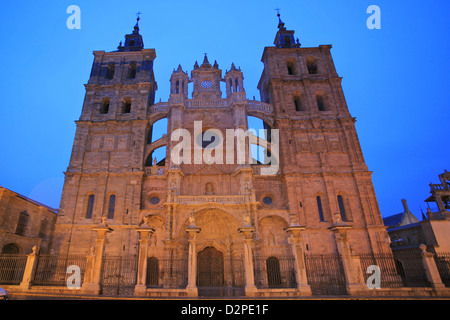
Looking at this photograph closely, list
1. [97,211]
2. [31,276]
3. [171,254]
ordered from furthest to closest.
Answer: [97,211]
[171,254]
[31,276]

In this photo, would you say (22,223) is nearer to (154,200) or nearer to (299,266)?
(154,200)

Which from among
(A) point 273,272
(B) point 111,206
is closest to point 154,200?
(B) point 111,206

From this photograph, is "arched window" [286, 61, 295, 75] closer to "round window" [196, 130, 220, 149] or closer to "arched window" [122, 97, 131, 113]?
"round window" [196, 130, 220, 149]

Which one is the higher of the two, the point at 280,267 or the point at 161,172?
the point at 161,172

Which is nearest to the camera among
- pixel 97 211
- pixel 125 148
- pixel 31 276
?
pixel 31 276

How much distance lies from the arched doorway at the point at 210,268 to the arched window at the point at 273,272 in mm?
3568

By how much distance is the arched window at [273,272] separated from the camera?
738 inches

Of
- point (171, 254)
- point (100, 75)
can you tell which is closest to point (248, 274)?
point (171, 254)

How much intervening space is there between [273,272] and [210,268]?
482 cm

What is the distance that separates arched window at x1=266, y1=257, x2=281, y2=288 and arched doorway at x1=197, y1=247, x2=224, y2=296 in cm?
357

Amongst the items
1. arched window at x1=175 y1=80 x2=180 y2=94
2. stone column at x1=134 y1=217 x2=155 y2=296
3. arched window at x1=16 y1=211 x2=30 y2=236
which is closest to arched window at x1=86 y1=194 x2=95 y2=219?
arched window at x1=16 y1=211 x2=30 y2=236

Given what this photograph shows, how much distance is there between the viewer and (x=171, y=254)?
17.4m
